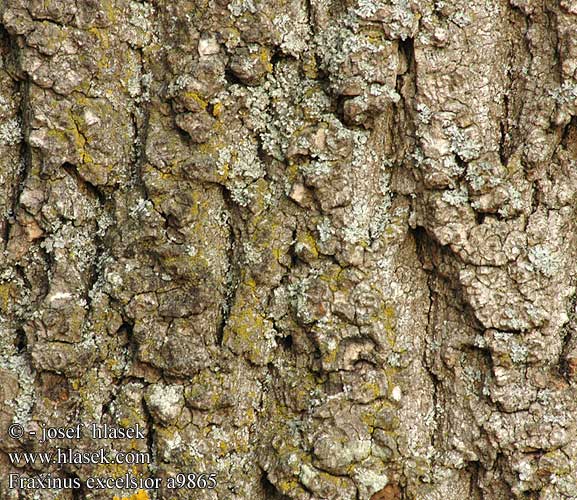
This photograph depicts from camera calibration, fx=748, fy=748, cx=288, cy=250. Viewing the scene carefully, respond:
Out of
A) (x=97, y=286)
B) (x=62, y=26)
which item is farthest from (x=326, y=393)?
(x=62, y=26)

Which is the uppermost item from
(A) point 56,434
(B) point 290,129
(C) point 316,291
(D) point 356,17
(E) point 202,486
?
(D) point 356,17

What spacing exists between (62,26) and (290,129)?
85 cm

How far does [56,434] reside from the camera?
2609mm

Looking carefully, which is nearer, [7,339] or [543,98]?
[543,98]

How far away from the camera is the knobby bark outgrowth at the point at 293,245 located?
2516 mm

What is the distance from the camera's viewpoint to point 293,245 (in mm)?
2602

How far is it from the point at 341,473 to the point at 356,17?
1.53 meters

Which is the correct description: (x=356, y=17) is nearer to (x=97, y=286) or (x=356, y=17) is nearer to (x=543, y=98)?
(x=543, y=98)

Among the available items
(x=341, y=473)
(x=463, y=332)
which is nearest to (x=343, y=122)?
(x=463, y=332)

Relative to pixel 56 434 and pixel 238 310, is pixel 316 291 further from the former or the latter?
pixel 56 434

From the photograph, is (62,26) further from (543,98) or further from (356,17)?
(543,98)

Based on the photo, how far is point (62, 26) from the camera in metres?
2.54

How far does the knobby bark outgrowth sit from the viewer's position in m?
2.52

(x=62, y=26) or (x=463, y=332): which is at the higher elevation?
(x=62, y=26)
